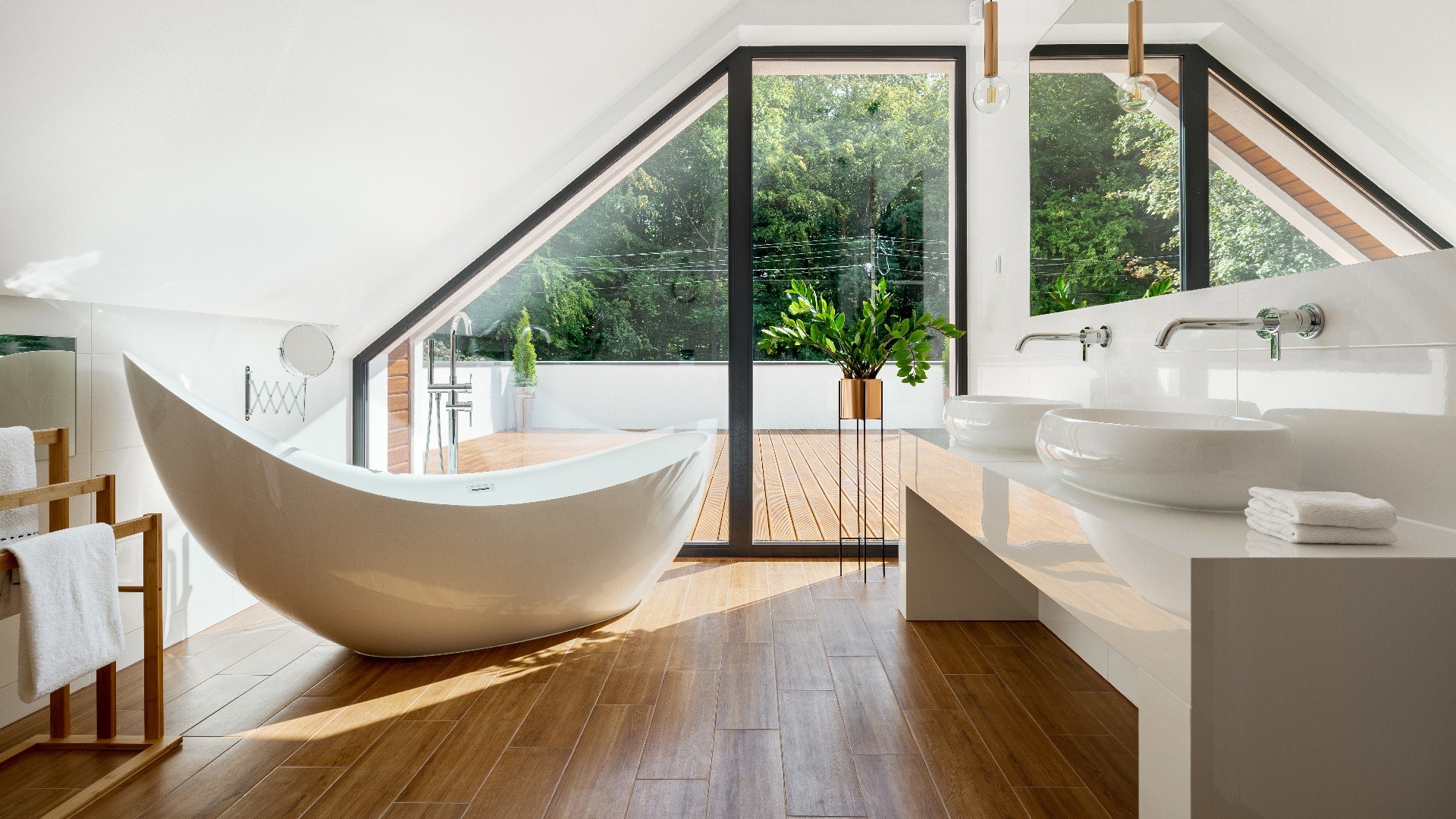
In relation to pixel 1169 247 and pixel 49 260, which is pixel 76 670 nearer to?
pixel 49 260

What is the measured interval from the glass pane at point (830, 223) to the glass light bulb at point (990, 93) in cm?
142

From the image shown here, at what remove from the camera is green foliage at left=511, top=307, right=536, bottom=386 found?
12.7ft

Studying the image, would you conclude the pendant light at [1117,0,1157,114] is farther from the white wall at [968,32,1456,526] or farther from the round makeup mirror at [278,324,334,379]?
the round makeup mirror at [278,324,334,379]

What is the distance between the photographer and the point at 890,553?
12.7 ft

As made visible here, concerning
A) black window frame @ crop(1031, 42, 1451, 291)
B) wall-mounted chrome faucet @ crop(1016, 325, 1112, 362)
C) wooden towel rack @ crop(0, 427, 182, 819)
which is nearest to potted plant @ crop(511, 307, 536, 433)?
wooden towel rack @ crop(0, 427, 182, 819)

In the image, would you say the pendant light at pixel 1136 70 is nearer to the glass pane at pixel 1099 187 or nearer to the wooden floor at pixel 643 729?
the glass pane at pixel 1099 187

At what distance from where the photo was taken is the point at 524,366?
153 inches

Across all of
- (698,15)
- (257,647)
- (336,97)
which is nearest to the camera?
(336,97)

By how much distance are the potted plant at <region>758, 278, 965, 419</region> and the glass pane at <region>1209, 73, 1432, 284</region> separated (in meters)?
1.61

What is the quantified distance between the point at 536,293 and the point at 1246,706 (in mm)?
3355

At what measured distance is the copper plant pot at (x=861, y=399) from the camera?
3.56 metres

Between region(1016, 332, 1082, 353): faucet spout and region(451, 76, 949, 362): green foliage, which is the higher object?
region(451, 76, 949, 362): green foliage

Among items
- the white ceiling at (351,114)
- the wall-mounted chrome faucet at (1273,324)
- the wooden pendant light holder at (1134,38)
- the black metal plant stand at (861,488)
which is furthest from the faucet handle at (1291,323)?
the black metal plant stand at (861,488)

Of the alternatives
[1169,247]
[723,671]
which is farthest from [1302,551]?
[723,671]
